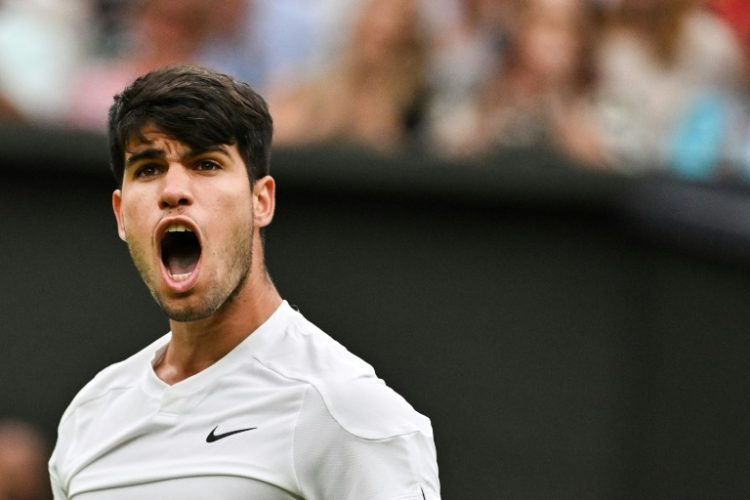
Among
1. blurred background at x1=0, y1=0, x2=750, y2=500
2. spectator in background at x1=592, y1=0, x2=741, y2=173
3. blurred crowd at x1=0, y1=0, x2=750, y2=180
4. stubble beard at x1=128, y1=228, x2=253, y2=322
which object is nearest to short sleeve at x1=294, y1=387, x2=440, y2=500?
stubble beard at x1=128, y1=228, x2=253, y2=322

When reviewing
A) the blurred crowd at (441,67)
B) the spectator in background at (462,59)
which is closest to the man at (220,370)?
the blurred crowd at (441,67)

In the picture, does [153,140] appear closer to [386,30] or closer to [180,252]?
[180,252]

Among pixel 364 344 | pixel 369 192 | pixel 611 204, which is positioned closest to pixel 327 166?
pixel 369 192

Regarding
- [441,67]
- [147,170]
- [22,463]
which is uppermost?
[441,67]

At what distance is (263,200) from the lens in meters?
3.02

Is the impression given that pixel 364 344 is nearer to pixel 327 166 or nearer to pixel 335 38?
pixel 327 166

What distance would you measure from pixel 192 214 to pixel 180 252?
0.71 feet

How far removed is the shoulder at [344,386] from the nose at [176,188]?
0.34 meters

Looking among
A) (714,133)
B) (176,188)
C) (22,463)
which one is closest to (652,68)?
(714,133)

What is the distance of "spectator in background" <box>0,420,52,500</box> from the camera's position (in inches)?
218

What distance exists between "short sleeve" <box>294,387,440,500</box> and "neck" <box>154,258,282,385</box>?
37 centimetres

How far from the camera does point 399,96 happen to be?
6.13m

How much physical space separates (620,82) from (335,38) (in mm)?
1222

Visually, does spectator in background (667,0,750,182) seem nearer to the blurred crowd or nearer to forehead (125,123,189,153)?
the blurred crowd
